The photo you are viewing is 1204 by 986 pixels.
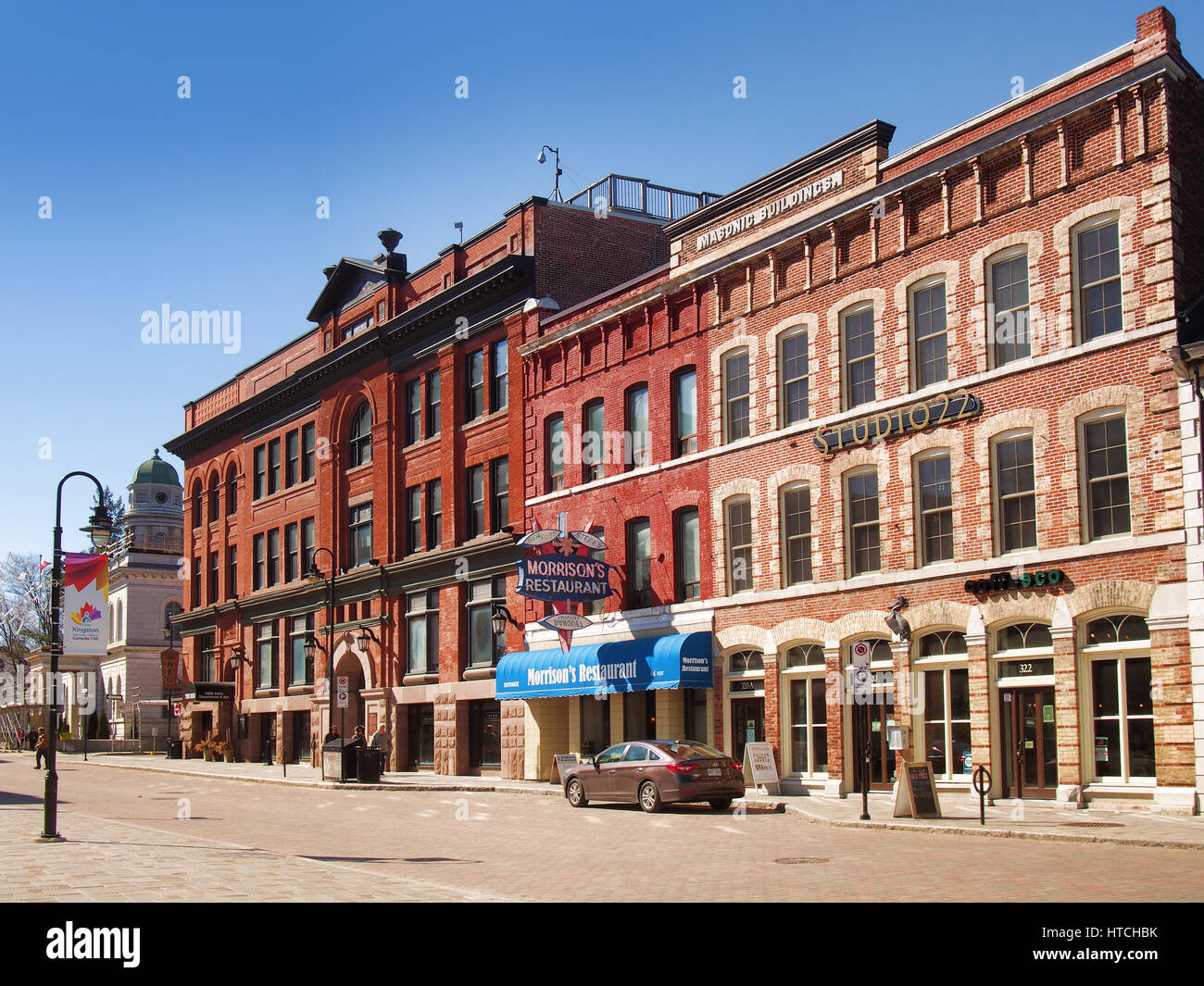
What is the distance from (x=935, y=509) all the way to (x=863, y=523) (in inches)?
80.4

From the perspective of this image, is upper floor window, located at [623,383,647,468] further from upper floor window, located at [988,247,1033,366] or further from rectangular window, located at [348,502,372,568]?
rectangular window, located at [348,502,372,568]

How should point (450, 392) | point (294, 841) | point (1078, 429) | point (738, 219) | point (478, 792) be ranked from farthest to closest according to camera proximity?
1. point (450, 392)
2. point (478, 792)
3. point (738, 219)
4. point (1078, 429)
5. point (294, 841)

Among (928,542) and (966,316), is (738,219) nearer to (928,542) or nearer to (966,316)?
(966,316)

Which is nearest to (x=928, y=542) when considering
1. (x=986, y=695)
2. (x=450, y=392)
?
(x=986, y=695)

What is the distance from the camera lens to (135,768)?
54.3m

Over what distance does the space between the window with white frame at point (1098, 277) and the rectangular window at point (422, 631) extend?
25.1m

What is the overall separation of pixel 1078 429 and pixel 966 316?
3.63m

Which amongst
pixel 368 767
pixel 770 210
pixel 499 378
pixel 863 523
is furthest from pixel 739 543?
pixel 368 767

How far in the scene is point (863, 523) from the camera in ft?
91.1

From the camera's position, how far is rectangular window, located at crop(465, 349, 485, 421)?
4159cm

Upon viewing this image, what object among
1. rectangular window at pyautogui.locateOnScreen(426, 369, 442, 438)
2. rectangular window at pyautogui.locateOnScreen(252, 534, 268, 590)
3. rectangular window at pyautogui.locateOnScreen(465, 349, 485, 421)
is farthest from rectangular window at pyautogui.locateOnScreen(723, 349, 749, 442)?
rectangular window at pyautogui.locateOnScreen(252, 534, 268, 590)

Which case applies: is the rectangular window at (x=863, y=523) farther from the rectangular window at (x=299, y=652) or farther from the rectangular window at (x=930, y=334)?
the rectangular window at (x=299, y=652)

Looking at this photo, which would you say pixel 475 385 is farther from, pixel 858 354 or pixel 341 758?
pixel 858 354

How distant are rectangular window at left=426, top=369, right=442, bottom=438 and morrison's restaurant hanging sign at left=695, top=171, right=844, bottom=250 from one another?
47.1ft
